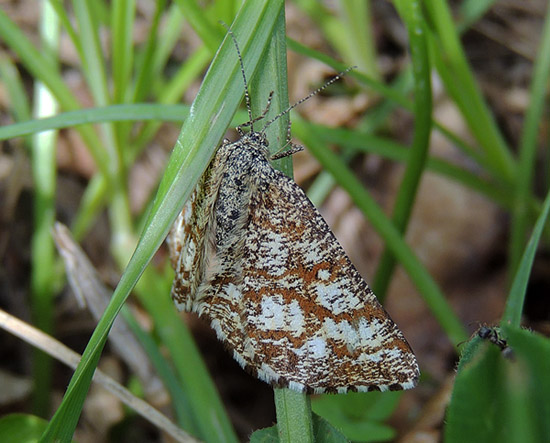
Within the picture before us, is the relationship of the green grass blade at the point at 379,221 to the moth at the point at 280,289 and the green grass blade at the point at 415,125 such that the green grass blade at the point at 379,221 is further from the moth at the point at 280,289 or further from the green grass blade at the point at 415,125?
the moth at the point at 280,289

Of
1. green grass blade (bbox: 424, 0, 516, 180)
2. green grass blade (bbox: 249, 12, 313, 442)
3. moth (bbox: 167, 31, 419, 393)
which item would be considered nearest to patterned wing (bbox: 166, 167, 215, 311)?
moth (bbox: 167, 31, 419, 393)

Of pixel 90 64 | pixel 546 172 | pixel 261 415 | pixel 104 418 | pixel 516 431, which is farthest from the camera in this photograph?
pixel 546 172

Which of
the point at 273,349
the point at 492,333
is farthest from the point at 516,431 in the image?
the point at 273,349

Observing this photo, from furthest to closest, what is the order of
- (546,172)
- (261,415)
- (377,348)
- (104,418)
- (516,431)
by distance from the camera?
(546,172)
(261,415)
(104,418)
(377,348)
(516,431)

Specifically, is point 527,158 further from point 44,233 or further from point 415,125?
point 44,233

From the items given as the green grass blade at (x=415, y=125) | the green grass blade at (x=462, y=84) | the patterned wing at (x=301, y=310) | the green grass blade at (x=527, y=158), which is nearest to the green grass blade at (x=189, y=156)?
the patterned wing at (x=301, y=310)

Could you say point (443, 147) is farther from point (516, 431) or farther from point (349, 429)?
point (516, 431)

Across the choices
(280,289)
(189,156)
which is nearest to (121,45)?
(189,156)
